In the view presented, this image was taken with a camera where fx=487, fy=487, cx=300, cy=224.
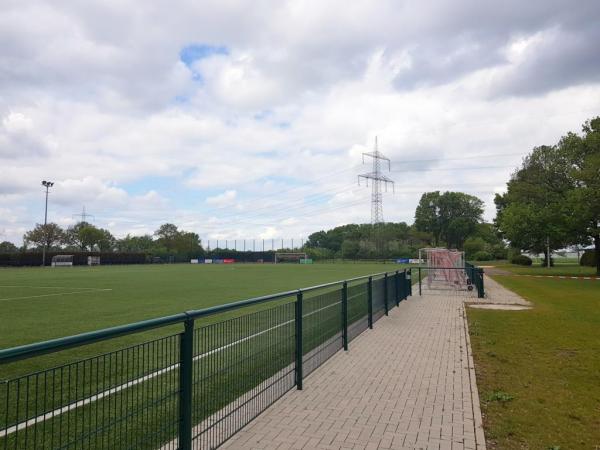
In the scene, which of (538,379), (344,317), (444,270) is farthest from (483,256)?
(538,379)

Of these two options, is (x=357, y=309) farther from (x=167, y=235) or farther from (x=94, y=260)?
(x=167, y=235)

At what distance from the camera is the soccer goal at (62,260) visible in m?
74.8

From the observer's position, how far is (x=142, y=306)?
628 inches

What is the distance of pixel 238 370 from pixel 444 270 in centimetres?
2052

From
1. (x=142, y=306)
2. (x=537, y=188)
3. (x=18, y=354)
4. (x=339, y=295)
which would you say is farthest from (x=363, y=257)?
(x=18, y=354)

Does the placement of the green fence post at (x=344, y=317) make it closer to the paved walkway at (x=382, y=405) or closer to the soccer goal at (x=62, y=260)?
the paved walkway at (x=382, y=405)

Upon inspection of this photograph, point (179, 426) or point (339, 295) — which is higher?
point (339, 295)

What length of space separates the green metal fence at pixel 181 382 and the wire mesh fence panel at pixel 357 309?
55.2 inches

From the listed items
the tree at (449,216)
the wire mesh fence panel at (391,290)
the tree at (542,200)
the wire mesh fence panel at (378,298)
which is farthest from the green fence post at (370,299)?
the tree at (449,216)

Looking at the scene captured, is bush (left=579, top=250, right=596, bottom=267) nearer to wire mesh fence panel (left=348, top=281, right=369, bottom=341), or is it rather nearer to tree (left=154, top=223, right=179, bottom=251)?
wire mesh fence panel (left=348, top=281, right=369, bottom=341)

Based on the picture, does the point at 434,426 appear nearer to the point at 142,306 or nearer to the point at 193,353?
the point at 193,353

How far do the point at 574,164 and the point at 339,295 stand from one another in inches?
1321

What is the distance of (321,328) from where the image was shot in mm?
7508

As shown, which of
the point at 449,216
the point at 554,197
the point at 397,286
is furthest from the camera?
the point at 449,216
